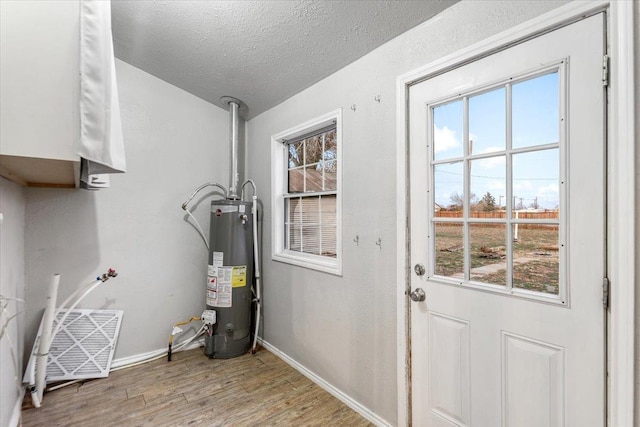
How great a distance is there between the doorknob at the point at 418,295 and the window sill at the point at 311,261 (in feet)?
1.96

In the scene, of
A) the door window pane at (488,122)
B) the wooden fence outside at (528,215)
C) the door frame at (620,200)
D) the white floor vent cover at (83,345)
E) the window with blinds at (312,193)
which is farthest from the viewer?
the window with blinds at (312,193)

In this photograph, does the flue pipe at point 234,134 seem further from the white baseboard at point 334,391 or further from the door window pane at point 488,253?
the door window pane at point 488,253

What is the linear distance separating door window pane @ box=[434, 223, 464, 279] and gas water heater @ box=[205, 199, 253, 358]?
175 centimetres

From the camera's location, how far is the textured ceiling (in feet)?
5.34

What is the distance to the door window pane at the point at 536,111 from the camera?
3.84 ft

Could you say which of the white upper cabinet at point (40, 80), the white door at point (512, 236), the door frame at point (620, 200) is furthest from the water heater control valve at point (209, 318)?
the door frame at point (620, 200)

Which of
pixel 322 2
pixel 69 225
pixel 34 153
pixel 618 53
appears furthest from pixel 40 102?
pixel 618 53

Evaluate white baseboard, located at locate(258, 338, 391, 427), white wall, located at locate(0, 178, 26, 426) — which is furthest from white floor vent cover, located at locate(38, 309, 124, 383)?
white baseboard, located at locate(258, 338, 391, 427)

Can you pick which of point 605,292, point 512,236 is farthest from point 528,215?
point 605,292

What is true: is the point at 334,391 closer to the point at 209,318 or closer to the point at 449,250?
the point at 209,318

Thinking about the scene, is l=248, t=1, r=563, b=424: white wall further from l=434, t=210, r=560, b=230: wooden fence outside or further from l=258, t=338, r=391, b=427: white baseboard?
l=434, t=210, r=560, b=230: wooden fence outside

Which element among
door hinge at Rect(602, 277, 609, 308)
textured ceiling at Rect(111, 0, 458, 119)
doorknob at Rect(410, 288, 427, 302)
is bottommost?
doorknob at Rect(410, 288, 427, 302)

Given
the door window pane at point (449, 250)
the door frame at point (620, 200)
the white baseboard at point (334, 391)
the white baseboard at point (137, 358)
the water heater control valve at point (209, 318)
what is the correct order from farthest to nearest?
1. the water heater control valve at point (209, 318)
2. the white baseboard at point (137, 358)
3. the white baseboard at point (334, 391)
4. the door window pane at point (449, 250)
5. the door frame at point (620, 200)

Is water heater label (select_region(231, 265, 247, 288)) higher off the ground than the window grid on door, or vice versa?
the window grid on door
